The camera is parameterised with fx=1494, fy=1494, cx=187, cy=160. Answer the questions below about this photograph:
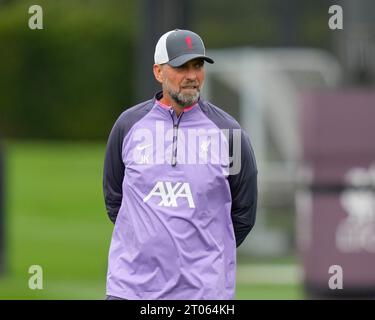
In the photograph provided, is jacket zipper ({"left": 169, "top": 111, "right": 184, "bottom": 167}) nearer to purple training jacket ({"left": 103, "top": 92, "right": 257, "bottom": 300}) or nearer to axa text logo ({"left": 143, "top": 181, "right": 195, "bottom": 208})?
purple training jacket ({"left": 103, "top": 92, "right": 257, "bottom": 300})

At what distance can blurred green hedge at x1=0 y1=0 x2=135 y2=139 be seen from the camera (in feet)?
132

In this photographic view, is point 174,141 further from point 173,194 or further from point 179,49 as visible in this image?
point 179,49

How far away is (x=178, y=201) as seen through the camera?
7.01 metres

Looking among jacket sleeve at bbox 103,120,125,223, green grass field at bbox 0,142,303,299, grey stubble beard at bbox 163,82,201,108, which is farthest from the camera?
green grass field at bbox 0,142,303,299

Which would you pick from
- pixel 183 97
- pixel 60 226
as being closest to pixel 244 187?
pixel 183 97

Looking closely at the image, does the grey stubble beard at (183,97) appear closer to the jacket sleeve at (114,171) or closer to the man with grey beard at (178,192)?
the man with grey beard at (178,192)

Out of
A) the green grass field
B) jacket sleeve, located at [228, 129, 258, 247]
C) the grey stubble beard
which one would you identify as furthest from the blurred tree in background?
the grey stubble beard

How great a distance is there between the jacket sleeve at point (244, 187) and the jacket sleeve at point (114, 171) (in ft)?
1.87

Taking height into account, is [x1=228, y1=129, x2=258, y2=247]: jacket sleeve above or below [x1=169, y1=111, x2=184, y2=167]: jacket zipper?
below

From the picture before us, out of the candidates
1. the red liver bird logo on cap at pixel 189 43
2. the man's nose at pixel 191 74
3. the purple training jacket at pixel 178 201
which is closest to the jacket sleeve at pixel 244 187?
the purple training jacket at pixel 178 201

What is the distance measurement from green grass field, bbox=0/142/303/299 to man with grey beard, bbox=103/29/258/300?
307 inches

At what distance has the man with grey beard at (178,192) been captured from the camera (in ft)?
23.0

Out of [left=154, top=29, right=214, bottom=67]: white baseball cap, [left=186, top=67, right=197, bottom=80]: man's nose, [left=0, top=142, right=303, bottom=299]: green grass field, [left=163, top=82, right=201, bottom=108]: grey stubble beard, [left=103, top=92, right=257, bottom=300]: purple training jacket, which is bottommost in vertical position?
[left=0, top=142, right=303, bottom=299]: green grass field
